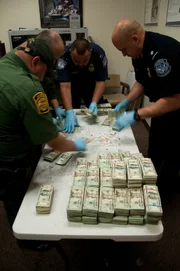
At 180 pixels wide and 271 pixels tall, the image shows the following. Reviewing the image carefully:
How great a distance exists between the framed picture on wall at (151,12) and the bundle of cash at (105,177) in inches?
100

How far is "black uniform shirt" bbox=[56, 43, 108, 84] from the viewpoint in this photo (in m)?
1.97

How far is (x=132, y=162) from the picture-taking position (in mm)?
1022

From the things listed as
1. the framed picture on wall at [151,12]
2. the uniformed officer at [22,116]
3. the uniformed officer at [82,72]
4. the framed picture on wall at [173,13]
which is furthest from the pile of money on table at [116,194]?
the framed picture on wall at [151,12]

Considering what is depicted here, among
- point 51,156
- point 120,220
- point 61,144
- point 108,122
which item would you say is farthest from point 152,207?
point 108,122

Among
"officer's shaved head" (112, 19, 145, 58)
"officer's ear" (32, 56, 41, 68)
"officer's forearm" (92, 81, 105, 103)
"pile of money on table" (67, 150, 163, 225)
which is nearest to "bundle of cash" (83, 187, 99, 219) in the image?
"pile of money on table" (67, 150, 163, 225)

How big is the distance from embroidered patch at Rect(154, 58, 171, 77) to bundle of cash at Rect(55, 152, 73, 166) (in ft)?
2.42

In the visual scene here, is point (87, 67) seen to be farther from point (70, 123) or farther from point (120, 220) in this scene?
point (120, 220)

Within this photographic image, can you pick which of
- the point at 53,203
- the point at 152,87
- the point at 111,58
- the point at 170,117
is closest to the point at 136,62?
the point at 152,87

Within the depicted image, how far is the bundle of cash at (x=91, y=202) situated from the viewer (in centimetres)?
83

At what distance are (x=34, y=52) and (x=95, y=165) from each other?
1.99 feet

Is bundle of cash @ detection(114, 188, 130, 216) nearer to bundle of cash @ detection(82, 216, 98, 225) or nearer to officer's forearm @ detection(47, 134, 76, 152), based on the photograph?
bundle of cash @ detection(82, 216, 98, 225)

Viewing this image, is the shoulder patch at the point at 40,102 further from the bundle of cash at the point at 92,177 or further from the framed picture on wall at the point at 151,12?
the framed picture on wall at the point at 151,12

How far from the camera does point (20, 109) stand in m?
0.88

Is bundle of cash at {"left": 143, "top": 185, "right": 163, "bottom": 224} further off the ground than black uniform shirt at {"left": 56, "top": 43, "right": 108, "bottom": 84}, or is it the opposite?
black uniform shirt at {"left": 56, "top": 43, "right": 108, "bottom": 84}
